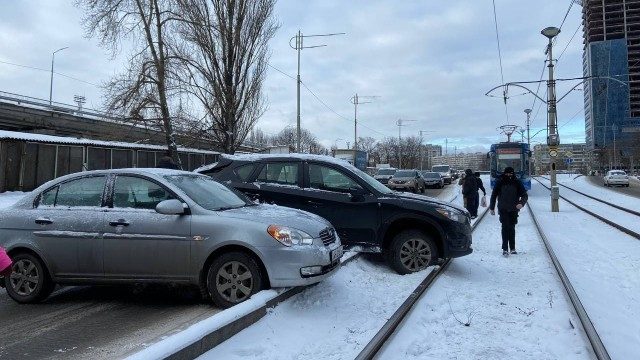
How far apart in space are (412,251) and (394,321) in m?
2.73

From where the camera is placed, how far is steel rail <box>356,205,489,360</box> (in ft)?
15.4

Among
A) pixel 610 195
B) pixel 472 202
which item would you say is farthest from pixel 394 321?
pixel 610 195

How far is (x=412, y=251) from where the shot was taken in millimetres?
8219

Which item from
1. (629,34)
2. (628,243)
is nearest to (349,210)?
(628,243)

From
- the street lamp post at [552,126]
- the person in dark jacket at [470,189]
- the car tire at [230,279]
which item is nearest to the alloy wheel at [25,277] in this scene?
the car tire at [230,279]

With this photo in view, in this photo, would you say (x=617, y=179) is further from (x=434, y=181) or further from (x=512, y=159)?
(x=512, y=159)

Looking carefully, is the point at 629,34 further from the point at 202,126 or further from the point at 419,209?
the point at 419,209

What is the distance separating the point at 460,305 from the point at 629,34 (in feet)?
124

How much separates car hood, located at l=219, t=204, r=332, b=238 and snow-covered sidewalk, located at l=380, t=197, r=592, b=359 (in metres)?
1.49

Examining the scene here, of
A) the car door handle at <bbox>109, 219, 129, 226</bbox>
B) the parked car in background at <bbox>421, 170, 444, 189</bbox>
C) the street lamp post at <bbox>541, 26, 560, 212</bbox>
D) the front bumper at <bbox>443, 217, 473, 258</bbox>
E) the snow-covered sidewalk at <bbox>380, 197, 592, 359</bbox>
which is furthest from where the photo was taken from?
the parked car in background at <bbox>421, 170, 444, 189</bbox>

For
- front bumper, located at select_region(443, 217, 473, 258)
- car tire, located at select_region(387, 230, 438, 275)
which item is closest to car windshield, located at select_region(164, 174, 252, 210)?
car tire, located at select_region(387, 230, 438, 275)

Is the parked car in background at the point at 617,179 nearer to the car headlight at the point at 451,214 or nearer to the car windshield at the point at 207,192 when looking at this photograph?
the car headlight at the point at 451,214

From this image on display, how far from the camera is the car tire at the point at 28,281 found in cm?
646

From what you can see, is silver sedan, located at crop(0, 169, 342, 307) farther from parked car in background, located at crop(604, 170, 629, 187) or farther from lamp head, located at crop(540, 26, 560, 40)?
parked car in background, located at crop(604, 170, 629, 187)
